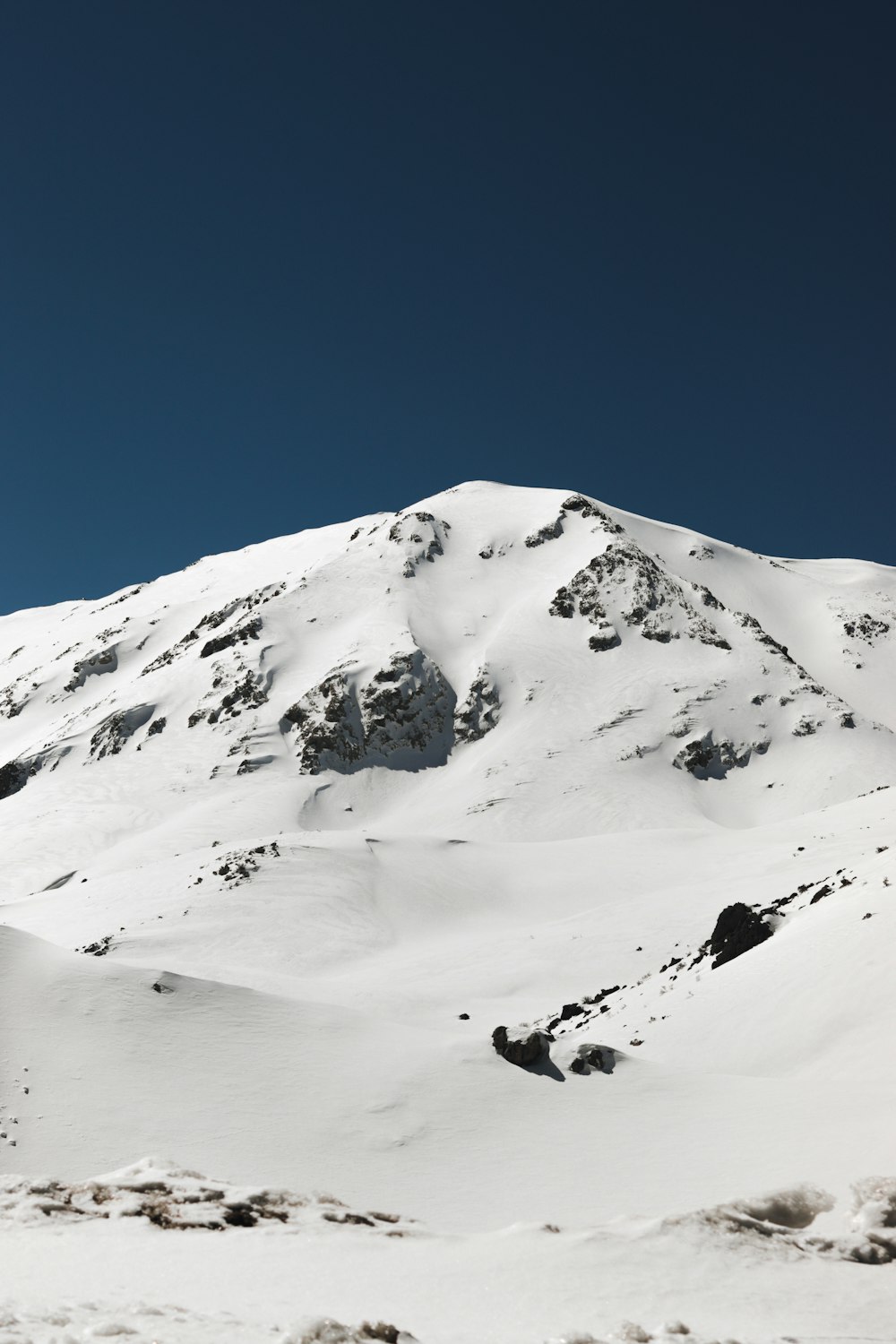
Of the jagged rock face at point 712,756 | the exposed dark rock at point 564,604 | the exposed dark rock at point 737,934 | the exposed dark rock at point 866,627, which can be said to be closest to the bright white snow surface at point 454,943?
the jagged rock face at point 712,756

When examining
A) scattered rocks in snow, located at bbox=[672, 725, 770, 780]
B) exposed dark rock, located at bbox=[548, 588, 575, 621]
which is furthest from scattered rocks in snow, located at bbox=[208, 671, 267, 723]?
scattered rocks in snow, located at bbox=[672, 725, 770, 780]

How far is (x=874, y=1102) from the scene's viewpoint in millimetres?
11836

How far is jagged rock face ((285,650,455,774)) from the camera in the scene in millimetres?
70688

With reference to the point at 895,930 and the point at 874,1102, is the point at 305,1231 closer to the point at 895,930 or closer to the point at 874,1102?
the point at 874,1102

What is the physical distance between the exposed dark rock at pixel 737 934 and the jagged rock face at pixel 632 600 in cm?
5691

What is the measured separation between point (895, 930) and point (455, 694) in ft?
193

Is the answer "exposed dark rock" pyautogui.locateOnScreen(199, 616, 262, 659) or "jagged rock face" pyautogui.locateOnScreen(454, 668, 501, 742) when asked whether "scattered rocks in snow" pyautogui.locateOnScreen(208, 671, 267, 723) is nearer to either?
"exposed dark rock" pyautogui.locateOnScreen(199, 616, 262, 659)

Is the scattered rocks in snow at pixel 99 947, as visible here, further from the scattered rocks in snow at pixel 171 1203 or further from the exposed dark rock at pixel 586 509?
the exposed dark rock at pixel 586 509

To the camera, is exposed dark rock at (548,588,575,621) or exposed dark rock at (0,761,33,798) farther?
exposed dark rock at (548,588,575,621)

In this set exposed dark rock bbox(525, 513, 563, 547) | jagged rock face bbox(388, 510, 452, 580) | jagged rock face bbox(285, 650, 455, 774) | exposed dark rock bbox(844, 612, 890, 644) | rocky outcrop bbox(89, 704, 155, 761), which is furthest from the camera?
exposed dark rock bbox(844, 612, 890, 644)

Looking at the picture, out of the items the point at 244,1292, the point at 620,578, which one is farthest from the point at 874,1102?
the point at 620,578

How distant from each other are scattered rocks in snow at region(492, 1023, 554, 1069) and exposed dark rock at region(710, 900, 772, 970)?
8.96 meters

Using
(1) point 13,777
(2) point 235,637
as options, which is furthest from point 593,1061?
(2) point 235,637

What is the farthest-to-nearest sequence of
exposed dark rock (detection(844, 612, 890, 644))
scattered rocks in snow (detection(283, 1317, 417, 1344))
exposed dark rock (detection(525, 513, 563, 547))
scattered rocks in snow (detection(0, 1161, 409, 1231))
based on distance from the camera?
exposed dark rock (detection(844, 612, 890, 644)) < exposed dark rock (detection(525, 513, 563, 547)) < scattered rocks in snow (detection(0, 1161, 409, 1231)) < scattered rocks in snow (detection(283, 1317, 417, 1344))
